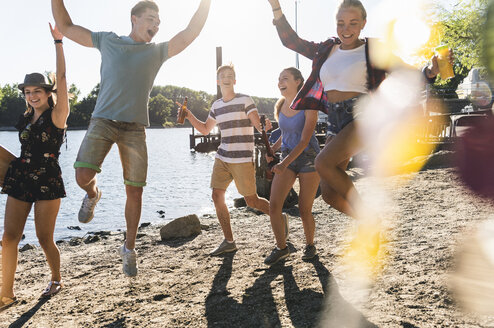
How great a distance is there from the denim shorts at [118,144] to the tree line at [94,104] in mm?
74988

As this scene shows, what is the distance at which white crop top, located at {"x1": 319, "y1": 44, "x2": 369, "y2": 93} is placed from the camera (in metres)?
3.15

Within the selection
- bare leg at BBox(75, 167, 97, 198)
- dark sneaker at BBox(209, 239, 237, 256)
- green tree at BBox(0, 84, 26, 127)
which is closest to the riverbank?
dark sneaker at BBox(209, 239, 237, 256)

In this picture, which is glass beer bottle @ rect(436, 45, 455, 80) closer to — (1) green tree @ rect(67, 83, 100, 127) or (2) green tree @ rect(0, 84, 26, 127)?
(1) green tree @ rect(67, 83, 100, 127)

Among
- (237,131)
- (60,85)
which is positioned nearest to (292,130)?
(237,131)

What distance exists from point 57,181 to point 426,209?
4884mm

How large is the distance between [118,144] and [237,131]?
61.2 inches

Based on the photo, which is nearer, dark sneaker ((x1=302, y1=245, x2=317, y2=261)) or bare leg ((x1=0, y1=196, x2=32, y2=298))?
bare leg ((x1=0, y1=196, x2=32, y2=298))

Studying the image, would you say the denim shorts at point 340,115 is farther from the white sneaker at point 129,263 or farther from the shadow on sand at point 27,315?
the shadow on sand at point 27,315

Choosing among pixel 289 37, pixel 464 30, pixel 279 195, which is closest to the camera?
pixel 289 37

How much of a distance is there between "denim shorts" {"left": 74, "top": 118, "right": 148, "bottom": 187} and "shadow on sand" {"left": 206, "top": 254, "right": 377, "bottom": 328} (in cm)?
119

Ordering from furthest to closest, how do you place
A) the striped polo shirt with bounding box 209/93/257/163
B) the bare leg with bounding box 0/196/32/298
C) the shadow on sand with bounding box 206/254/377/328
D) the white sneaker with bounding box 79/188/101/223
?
the striped polo shirt with bounding box 209/93/257/163 < the white sneaker with bounding box 79/188/101/223 < the bare leg with bounding box 0/196/32/298 < the shadow on sand with bounding box 206/254/377/328

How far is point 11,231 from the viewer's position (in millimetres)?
3494

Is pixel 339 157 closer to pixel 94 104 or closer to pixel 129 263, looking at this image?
pixel 129 263

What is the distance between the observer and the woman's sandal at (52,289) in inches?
153
